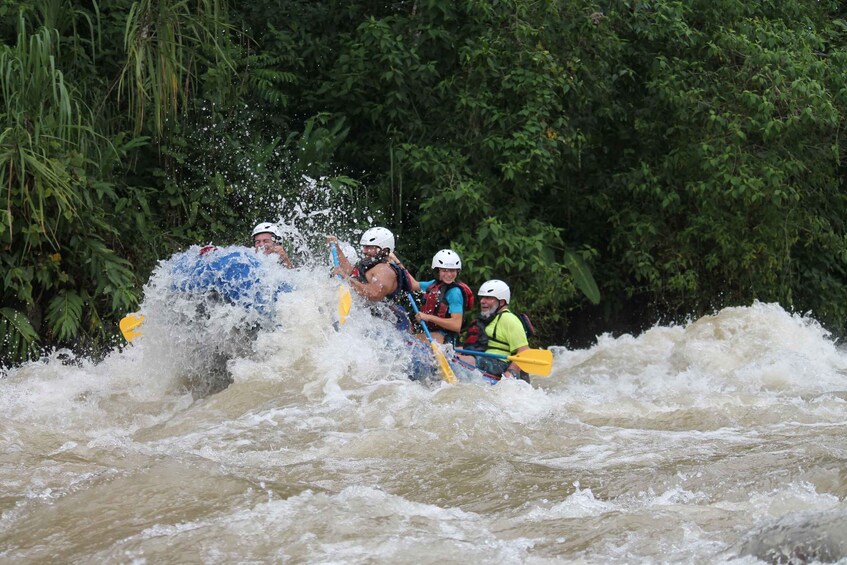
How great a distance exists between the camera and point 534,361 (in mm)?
9031

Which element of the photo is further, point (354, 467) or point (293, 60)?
point (293, 60)

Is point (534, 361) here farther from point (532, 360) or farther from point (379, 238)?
point (379, 238)

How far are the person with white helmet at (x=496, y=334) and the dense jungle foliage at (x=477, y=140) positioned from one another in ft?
6.45

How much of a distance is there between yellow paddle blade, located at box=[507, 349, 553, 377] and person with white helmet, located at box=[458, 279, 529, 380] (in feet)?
0.14

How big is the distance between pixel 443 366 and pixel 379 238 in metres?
1.18

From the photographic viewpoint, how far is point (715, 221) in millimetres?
12492

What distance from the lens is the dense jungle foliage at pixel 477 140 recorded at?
1068 cm

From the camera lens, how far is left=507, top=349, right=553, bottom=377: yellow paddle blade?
902 cm

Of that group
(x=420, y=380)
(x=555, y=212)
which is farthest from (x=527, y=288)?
(x=420, y=380)

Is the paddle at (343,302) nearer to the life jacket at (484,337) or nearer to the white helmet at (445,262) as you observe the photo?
the white helmet at (445,262)

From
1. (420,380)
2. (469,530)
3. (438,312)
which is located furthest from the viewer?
(438,312)

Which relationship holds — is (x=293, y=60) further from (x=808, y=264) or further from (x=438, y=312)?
(x=808, y=264)

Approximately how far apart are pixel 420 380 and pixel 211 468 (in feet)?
10.1

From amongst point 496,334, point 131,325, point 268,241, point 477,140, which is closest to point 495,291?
point 496,334
